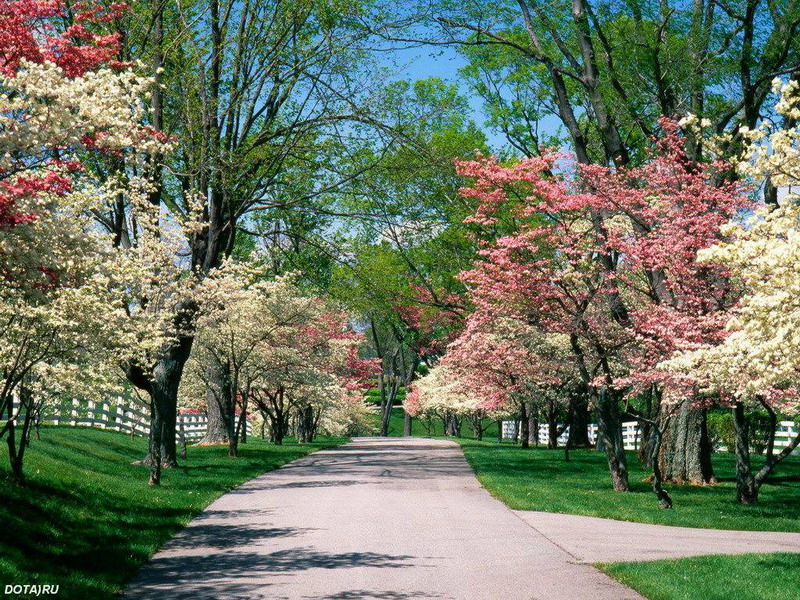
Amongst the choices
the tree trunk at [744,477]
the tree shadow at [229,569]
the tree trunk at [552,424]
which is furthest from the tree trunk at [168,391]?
the tree trunk at [552,424]

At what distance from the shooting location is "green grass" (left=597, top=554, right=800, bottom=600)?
7.64m

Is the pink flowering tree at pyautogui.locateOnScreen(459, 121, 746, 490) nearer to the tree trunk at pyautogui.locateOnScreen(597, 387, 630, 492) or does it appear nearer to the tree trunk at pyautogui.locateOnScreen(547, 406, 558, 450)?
the tree trunk at pyautogui.locateOnScreen(597, 387, 630, 492)

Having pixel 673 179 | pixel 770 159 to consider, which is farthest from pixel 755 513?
pixel 770 159

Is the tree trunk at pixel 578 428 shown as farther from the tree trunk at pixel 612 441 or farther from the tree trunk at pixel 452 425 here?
the tree trunk at pixel 452 425

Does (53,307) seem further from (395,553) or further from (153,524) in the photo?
(395,553)

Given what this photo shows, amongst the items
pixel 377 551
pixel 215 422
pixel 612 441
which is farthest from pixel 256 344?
pixel 377 551

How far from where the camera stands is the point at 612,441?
60.6 feet

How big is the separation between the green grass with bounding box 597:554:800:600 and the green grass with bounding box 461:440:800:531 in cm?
384

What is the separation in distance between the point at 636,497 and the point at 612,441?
198cm

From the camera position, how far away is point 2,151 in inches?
259

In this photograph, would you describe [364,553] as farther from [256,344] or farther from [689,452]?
[256,344]

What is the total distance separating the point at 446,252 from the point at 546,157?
11.7 m

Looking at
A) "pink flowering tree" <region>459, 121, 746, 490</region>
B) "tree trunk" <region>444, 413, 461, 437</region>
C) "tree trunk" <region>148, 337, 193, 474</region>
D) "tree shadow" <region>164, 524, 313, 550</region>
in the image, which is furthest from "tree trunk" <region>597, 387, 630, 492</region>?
"tree trunk" <region>444, 413, 461, 437</region>

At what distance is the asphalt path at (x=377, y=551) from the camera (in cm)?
772
